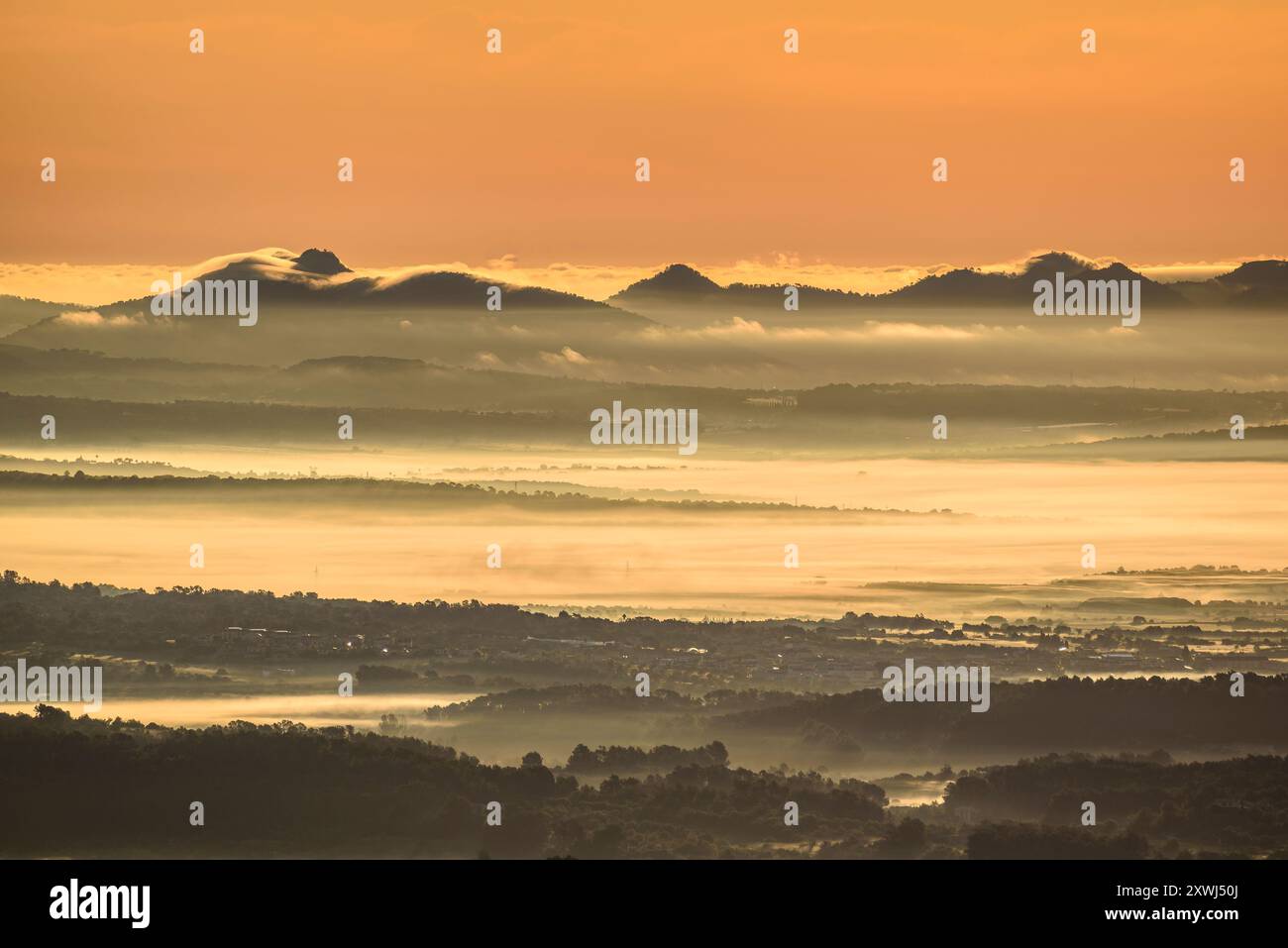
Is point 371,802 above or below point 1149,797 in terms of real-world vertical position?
above

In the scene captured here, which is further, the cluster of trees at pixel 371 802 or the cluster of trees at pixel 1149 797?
the cluster of trees at pixel 1149 797

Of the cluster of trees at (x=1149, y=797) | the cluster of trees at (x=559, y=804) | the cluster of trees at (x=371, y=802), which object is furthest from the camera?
the cluster of trees at (x=1149, y=797)

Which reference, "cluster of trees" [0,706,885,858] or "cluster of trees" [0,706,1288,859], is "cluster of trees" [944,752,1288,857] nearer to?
"cluster of trees" [0,706,1288,859]

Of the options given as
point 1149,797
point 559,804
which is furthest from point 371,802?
point 1149,797

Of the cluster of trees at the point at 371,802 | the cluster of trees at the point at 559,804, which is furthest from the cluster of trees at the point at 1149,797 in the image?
the cluster of trees at the point at 371,802

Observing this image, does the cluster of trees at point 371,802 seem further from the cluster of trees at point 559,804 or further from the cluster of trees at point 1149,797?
the cluster of trees at point 1149,797

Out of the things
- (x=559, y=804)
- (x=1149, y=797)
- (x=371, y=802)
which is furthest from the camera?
(x=1149, y=797)

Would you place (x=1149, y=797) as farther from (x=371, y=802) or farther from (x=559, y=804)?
(x=371, y=802)

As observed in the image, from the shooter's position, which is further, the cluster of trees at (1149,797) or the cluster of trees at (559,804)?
the cluster of trees at (1149,797)

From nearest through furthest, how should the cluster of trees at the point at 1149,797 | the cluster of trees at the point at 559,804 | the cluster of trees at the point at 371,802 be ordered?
the cluster of trees at the point at 559,804 → the cluster of trees at the point at 371,802 → the cluster of trees at the point at 1149,797

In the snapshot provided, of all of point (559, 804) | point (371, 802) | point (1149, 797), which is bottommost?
point (1149, 797)
